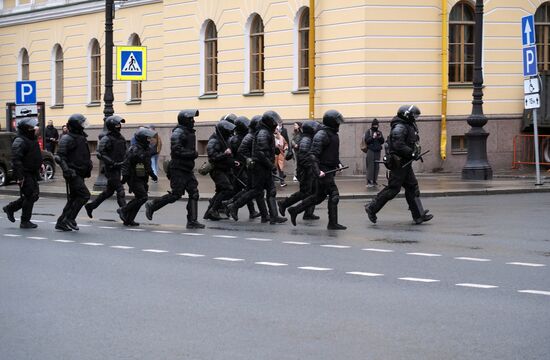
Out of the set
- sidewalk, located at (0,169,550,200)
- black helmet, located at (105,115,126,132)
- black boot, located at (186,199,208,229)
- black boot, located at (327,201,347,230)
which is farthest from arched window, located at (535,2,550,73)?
black boot, located at (186,199,208,229)

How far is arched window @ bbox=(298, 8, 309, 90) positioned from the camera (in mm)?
37062

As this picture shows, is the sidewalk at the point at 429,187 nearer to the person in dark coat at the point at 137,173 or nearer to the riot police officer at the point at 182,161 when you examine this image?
the riot police officer at the point at 182,161

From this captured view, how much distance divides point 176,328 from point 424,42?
26.2 m

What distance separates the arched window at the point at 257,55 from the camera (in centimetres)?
3900

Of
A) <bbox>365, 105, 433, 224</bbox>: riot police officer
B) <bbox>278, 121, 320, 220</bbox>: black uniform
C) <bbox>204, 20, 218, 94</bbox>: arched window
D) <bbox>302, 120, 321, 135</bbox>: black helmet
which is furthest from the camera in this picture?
<bbox>204, 20, 218, 94</bbox>: arched window

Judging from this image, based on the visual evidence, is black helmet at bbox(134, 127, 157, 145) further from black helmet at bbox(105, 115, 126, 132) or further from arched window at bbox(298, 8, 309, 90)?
arched window at bbox(298, 8, 309, 90)

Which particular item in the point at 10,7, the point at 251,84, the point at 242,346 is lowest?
the point at 242,346

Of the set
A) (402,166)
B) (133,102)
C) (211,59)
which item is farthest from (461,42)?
(402,166)

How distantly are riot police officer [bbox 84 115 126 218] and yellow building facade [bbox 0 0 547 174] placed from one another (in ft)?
46.3

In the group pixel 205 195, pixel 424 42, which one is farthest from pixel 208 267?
pixel 424 42

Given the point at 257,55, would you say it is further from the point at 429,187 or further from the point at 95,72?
the point at 429,187

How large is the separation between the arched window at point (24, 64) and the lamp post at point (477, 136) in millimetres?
24378

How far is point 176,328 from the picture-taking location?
31.9 feet

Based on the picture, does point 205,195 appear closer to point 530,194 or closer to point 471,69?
point 530,194
